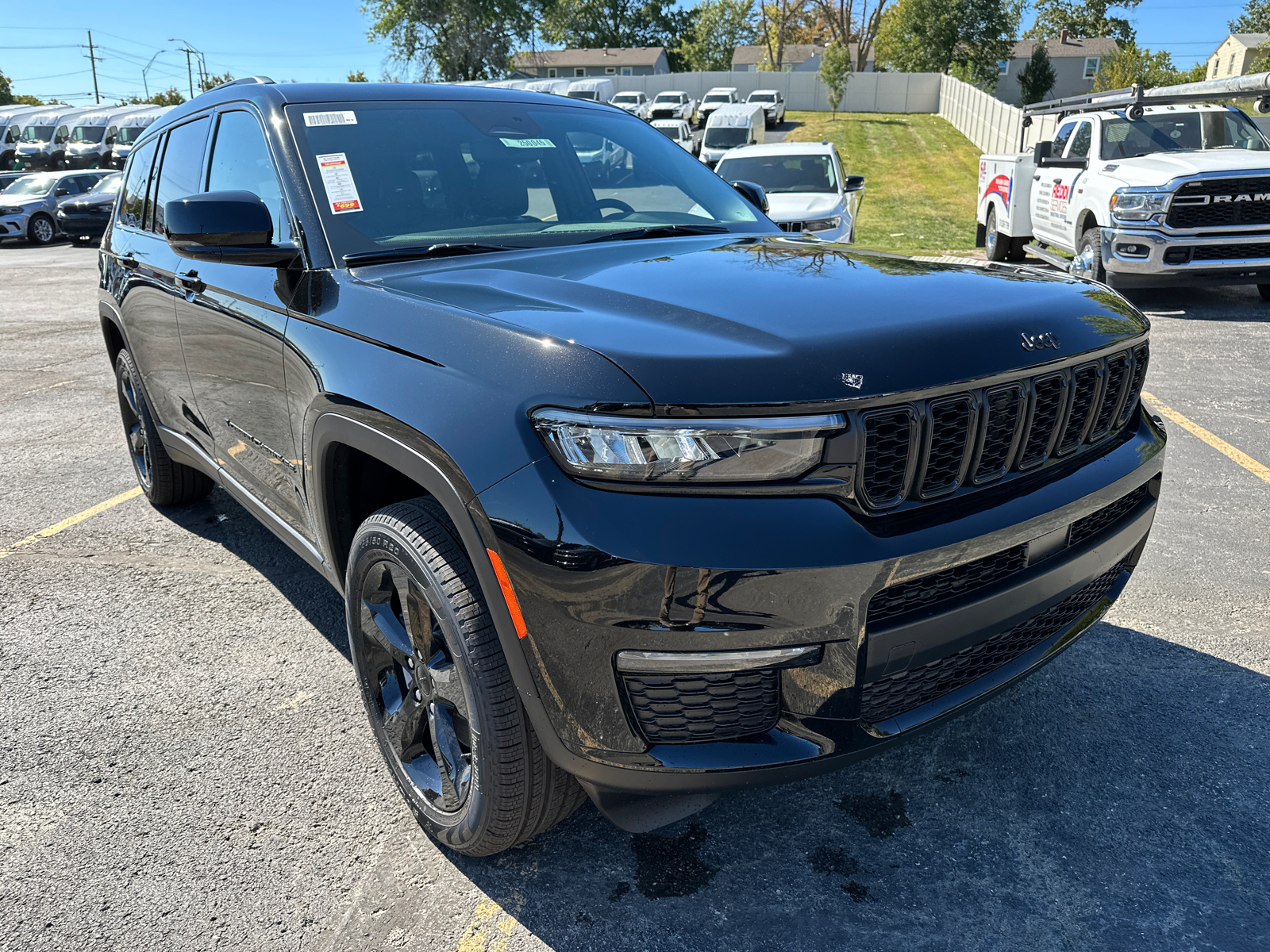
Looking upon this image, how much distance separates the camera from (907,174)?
27812mm

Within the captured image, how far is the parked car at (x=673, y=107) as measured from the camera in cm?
3812

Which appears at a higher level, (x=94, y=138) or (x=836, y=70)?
(x=836, y=70)

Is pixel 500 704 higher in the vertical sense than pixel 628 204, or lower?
lower

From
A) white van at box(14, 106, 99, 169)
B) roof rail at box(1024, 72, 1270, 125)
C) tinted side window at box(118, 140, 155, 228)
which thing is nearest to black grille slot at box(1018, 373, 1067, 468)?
tinted side window at box(118, 140, 155, 228)

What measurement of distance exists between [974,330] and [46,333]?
11.3m

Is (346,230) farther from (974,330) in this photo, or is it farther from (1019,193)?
(1019,193)

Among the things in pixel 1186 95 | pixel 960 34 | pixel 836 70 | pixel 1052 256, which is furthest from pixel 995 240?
pixel 960 34

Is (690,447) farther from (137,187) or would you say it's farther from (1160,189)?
(1160,189)

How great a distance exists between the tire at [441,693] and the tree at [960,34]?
192 feet

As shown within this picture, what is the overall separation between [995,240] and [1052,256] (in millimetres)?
2221

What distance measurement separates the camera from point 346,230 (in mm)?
2607

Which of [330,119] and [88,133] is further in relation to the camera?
[88,133]

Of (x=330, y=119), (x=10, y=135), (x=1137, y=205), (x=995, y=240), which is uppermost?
(x=330, y=119)

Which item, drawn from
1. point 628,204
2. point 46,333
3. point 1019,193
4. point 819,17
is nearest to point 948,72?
point 819,17
